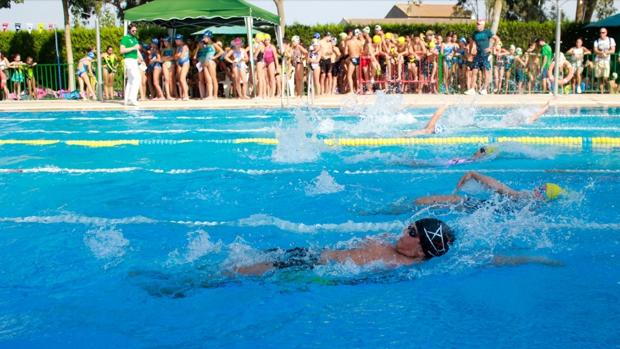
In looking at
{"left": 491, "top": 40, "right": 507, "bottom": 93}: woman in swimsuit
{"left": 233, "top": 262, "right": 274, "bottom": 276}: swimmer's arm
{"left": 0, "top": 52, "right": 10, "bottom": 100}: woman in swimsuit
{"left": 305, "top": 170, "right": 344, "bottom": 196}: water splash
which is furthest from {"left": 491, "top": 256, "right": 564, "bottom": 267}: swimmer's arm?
{"left": 0, "top": 52, "right": 10, "bottom": 100}: woman in swimsuit

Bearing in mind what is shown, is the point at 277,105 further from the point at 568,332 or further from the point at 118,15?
the point at 118,15

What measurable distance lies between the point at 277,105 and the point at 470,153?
671 cm

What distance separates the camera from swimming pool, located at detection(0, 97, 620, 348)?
393 cm

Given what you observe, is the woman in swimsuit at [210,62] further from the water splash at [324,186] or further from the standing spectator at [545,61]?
the water splash at [324,186]

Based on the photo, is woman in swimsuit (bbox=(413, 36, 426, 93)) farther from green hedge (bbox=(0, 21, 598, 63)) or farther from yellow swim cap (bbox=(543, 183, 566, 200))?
yellow swim cap (bbox=(543, 183, 566, 200))

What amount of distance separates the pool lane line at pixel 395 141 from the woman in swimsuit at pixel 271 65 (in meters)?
6.88

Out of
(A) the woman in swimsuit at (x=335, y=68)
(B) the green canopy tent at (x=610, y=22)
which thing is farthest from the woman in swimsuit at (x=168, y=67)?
(B) the green canopy tent at (x=610, y=22)

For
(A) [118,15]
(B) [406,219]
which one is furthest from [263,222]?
(A) [118,15]

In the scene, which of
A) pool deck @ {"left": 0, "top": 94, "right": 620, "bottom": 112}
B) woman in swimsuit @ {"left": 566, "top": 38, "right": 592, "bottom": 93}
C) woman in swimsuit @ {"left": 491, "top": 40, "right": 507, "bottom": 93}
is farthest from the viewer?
woman in swimsuit @ {"left": 491, "top": 40, "right": 507, "bottom": 93}

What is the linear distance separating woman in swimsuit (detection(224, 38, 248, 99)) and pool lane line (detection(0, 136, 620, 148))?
262 inches

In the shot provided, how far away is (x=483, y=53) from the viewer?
16.6m

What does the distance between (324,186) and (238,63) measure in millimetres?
10562

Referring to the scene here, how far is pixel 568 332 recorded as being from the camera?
12.6ft

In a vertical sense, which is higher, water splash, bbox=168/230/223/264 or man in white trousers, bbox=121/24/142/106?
man in white trousers, bbox=121/24/142/106
